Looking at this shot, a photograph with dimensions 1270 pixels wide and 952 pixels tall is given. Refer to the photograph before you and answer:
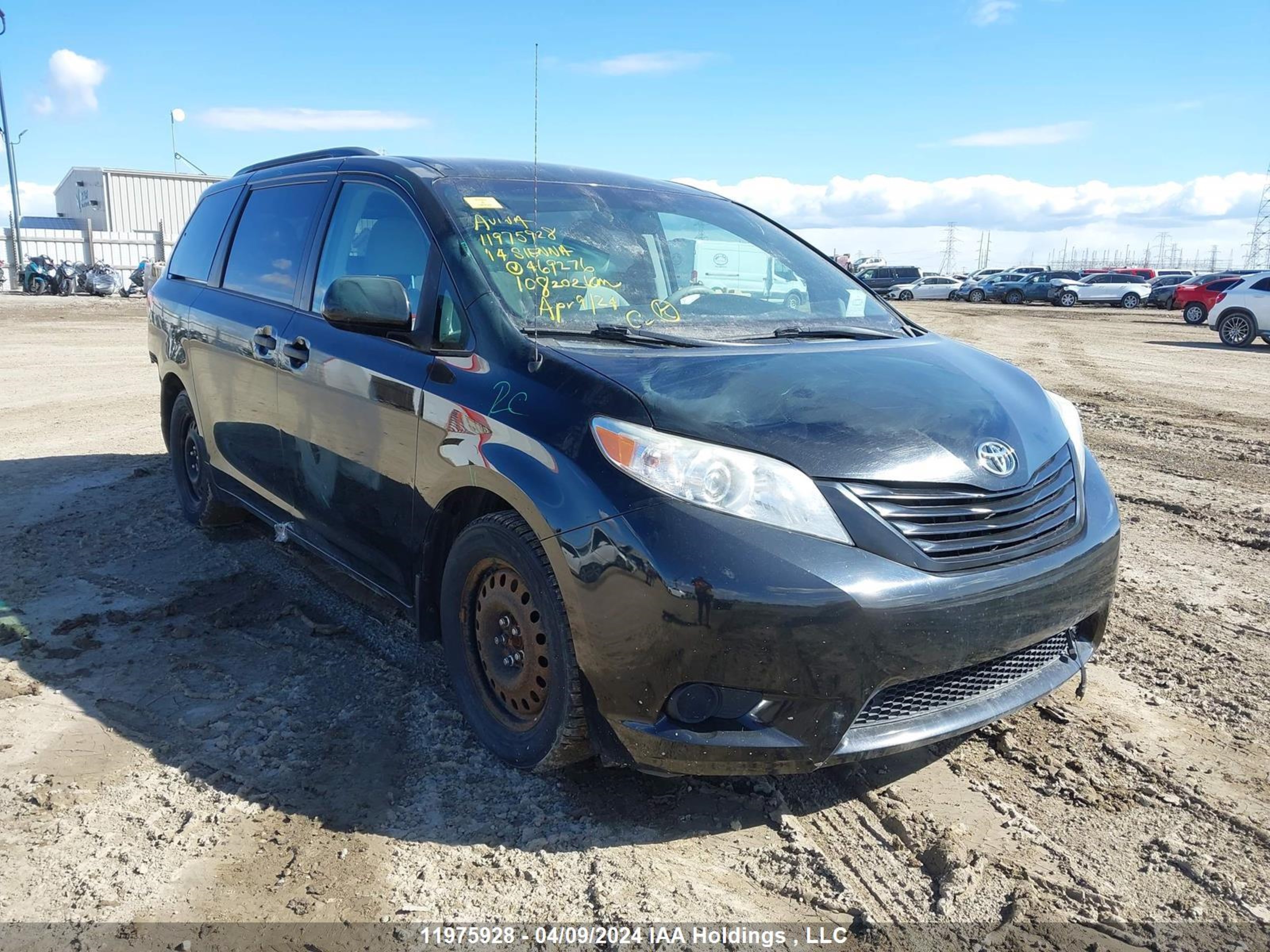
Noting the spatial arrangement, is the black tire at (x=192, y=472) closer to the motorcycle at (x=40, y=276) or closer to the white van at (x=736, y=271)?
the white van at (x=736, y=271)

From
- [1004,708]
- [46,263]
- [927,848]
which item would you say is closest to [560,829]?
[927,848]

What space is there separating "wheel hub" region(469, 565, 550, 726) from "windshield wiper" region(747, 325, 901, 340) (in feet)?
3.94

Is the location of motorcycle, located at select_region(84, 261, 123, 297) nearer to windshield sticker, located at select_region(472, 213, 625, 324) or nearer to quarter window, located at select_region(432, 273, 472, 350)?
windshield sticker, located at select_region(472, 213, 625, 324)

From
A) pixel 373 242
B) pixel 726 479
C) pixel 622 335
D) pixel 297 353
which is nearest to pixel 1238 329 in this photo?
pixel 622 335

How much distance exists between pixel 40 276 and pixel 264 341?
117ft

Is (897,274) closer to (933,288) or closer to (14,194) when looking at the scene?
(933,288)

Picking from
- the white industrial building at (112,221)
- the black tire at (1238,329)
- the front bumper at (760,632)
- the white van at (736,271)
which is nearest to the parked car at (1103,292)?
the black tire at (1238,329)

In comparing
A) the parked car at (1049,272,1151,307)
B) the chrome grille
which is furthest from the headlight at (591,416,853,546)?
the parked car at (1049,272,1151,307)

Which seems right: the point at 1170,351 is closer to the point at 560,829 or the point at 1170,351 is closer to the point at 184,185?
the point at 560,829

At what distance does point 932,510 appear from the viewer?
99.2 inches

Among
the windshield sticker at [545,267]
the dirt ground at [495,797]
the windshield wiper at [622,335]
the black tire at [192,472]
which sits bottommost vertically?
the dirt ground at [495,797]

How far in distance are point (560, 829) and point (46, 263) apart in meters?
38.1

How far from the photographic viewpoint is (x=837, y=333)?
138 inches

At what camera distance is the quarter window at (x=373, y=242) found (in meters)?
3.37
